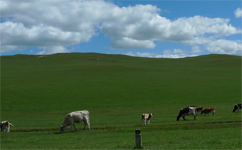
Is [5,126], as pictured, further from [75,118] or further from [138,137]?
[138,137]

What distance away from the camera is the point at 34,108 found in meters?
47.4

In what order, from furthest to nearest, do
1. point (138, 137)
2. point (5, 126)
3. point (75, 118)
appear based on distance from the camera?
point (75, 118)
point (5, 126)
point (138, 137)

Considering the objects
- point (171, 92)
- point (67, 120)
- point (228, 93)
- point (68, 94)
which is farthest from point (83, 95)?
point (67, 120)

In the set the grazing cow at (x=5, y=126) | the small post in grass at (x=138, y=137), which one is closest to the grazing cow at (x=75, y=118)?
the grazing cow at (x=5, y=126)

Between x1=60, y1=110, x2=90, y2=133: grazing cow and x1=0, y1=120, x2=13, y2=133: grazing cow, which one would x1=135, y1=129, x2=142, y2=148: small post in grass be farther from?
x1=0, y1=120, x2=13, y2=133: grazing cow

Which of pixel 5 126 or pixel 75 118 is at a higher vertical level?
pixel 75 118

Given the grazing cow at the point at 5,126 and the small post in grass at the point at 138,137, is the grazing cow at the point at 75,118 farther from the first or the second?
the small post in grass at the point at 138,137

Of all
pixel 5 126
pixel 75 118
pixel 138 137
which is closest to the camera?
pixel 138 137

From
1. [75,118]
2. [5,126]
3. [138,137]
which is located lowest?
[5,126]

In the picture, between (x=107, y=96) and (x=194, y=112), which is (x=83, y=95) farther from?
(x=194, y=112)

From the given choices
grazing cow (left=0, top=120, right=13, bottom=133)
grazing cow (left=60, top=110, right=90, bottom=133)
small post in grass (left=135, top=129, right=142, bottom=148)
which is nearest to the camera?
small post in grass (left=135, top=129, right=142, bottom=148)

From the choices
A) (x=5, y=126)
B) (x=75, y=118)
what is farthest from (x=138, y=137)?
(x=5, y=126)

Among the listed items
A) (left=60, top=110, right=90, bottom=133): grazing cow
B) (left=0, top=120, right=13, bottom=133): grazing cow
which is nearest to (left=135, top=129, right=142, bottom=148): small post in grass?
(left=60, top=110, right=90, bottom=133): grazing cow

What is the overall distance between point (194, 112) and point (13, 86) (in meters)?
47.3
